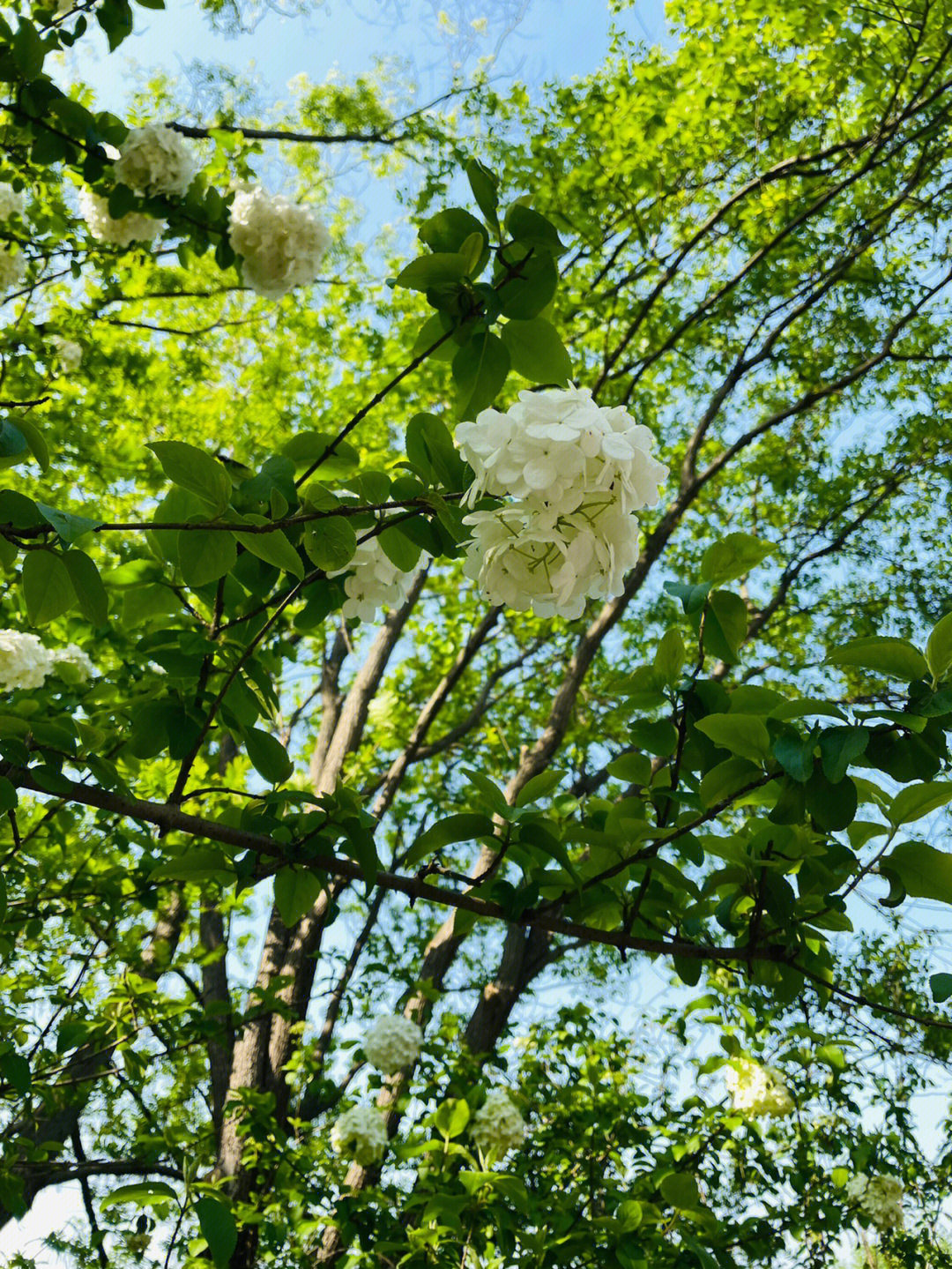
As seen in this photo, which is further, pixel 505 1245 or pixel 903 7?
pixel 903 7

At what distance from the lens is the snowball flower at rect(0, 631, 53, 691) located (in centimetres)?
296

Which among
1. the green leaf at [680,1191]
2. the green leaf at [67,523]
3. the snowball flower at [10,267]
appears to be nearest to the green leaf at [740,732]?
the green leaf at [67,523]

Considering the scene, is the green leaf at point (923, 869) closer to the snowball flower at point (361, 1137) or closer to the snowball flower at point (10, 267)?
the snowball flower at point (361, 1137)

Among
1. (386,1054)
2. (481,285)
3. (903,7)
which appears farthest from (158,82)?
(481,285)

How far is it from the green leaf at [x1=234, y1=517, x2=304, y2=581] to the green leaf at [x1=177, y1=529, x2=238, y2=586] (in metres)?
0.07

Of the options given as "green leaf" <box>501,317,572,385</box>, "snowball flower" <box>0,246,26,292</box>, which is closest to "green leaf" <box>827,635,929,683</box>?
"green leaf" <box>501,317,572,385</box>

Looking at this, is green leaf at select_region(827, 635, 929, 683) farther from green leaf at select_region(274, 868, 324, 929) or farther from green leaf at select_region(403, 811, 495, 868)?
green leaf at select_region(274, 868, 324, 929)

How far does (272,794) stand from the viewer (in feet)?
4.91

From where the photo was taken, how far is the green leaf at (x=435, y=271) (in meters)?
1.18

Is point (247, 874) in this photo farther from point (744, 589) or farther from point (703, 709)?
point (744, 589)

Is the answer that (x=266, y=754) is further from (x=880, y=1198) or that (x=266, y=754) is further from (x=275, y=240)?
(x=880, y=1198)

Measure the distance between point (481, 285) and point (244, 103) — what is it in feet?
23.0

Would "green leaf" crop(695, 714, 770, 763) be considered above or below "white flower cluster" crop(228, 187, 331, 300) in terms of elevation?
below

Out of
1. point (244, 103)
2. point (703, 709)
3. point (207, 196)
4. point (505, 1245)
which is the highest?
point (244, 103)
